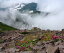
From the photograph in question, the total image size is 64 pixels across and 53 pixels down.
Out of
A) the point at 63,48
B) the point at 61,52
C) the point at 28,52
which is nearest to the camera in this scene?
the point at 61,52

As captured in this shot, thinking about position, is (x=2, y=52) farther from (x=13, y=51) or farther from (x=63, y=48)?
(x=63, y=48)

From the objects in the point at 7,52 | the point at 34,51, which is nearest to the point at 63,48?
the point at 34,51

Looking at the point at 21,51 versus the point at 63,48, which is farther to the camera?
the point at 21,51

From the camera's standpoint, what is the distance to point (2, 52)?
856 inches

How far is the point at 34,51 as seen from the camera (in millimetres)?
20344

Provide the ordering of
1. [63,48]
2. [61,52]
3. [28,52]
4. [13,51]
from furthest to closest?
[13,51] → [28,52] → [63,48] → [61,52]

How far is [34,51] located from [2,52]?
4.28m

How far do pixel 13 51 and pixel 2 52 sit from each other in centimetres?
153

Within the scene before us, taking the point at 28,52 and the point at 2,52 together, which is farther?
the point at 2,52

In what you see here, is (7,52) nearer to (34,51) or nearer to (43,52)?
(34,51)

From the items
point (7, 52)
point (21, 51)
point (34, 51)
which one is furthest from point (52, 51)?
point (7, 52)

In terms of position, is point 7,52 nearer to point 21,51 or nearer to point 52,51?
point 21,51

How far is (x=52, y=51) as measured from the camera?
57.0 feet

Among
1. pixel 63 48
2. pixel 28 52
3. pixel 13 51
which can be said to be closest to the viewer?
pixel 63 48
